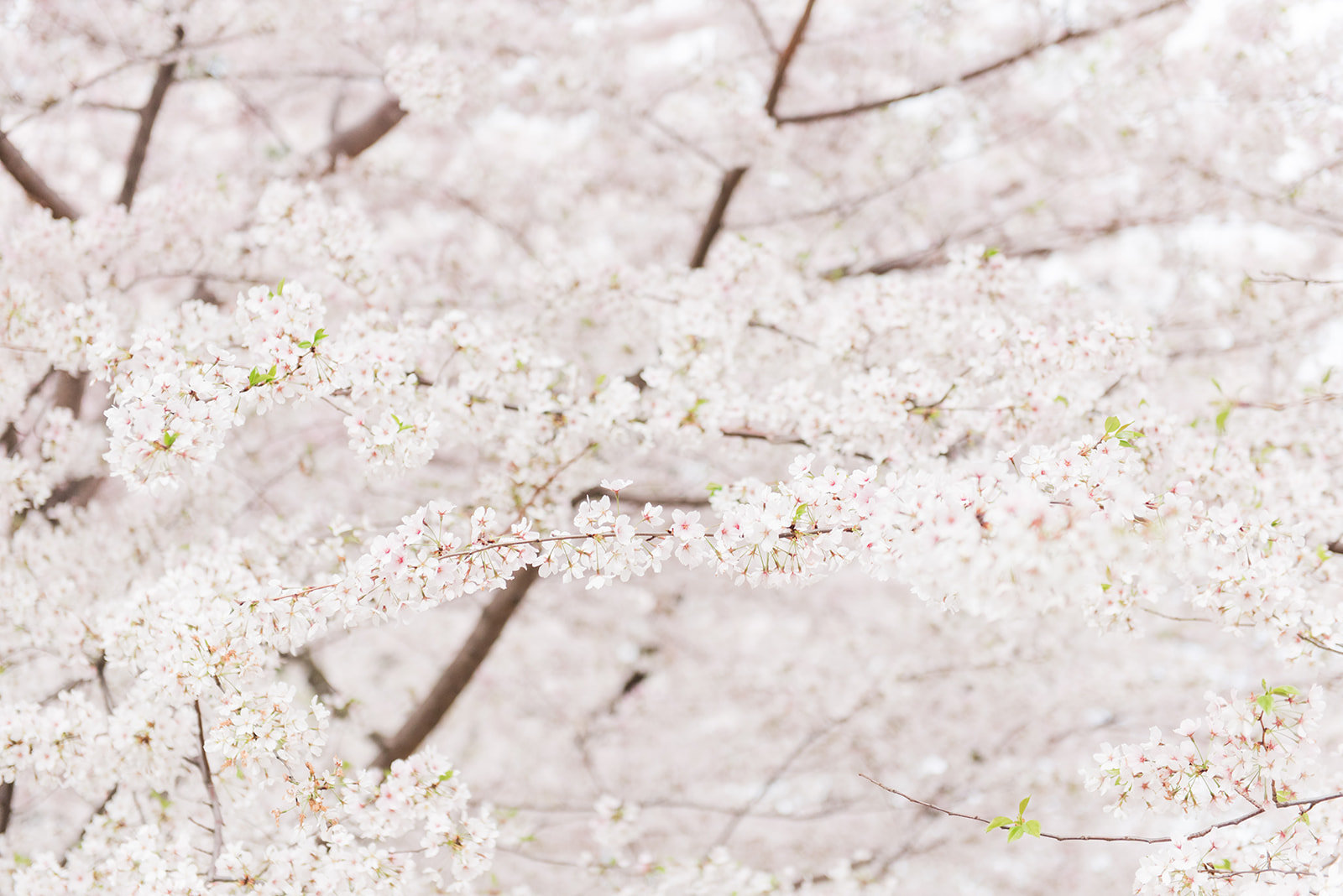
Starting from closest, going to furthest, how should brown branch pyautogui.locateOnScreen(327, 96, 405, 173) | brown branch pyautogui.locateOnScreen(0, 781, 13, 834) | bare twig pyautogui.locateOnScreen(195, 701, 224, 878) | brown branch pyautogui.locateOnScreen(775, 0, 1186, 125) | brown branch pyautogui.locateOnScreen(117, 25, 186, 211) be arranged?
bare twig pyautogui.locateOnScreen(195, 701, 224, 878) → brown branch pyautogui.locateOnScreen(0, 781, 13, 834) → brown branch pyautogui.locateOnScreen(117, 25, 186, 211) → brown branch pyautogui.locateOnScreen(775, 0, 1186, 125) → brown branch pyautogui.locateOnScreen(327, 96, 405, 173)

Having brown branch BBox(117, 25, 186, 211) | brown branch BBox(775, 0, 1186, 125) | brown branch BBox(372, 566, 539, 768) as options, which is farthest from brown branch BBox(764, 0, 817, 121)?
brown branch BBox(117, 25, 186, 211)

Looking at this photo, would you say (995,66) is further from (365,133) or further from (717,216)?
(365,133)

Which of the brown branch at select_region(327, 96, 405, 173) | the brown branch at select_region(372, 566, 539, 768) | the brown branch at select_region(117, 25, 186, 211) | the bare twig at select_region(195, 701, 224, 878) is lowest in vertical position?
the brown branch at select_region(372, 566, 539, 768)

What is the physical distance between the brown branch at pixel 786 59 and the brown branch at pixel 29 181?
453 cm

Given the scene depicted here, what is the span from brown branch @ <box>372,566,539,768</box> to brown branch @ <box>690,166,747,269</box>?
8.41ft

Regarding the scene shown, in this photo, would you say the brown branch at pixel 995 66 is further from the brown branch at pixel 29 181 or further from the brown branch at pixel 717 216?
the brown branch at pixel 29 181

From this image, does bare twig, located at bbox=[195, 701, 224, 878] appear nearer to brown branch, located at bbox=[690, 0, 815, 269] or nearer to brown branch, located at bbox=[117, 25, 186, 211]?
brown branch, located at bbox=[117, 25, 186, 211]

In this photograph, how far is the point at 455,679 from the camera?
5.51 m

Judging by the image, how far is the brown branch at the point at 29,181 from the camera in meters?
4.54

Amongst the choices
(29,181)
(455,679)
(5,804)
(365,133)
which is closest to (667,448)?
(455,679)

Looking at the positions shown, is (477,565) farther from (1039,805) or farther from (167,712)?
(1039,805)

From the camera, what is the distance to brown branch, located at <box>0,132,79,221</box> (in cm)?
454

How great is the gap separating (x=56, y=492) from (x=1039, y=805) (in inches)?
311

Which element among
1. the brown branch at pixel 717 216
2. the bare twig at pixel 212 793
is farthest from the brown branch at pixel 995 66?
the bare twig at pixel 212 793
